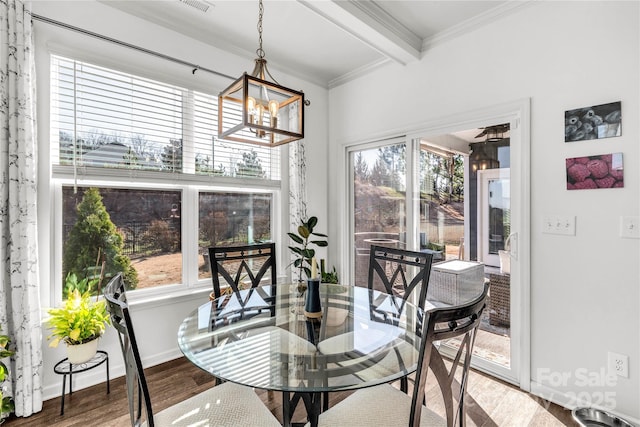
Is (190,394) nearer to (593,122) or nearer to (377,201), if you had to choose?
(377,201)

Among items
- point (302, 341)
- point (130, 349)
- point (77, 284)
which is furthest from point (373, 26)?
point (77, 284)

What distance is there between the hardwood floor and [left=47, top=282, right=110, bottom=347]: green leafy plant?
1.46 feet

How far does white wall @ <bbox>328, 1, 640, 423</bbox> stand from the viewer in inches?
74.7

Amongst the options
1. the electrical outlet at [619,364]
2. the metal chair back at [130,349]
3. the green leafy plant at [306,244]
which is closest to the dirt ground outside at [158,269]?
the green leafy plant at [306,244]

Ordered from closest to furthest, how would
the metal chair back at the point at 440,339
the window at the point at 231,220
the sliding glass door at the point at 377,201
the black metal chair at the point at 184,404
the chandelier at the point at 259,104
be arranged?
the metal chair back at the point at 440,339
the black metal chair at the point at 184,404
the chandelier at the point at 259,104
the window at the point at 231,220
the sliding glass door at the point at 377,201

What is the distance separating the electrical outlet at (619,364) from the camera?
190 cm

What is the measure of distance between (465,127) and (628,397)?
6.86 ft

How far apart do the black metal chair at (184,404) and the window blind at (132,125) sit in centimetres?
139

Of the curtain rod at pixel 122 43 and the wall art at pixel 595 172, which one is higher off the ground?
the curtain rod at pixel 122 43

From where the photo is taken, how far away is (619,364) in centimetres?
192

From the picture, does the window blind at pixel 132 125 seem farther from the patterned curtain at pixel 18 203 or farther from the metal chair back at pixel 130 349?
the metal chair back at pixel 130 349

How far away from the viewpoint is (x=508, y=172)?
96.3 inches

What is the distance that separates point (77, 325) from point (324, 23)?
2.88 m

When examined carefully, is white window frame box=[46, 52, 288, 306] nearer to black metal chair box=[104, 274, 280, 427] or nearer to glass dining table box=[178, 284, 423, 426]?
glass dining table box=[178, 284, 423, 426]
